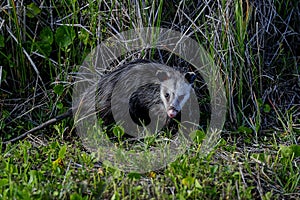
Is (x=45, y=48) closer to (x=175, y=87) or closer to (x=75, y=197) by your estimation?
(x=175, y=87)

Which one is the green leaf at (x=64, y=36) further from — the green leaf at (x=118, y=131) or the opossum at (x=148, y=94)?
the green leaf at (x=118, y=131)

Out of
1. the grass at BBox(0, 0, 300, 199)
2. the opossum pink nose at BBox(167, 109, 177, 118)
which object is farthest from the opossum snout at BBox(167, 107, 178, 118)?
the grass at BBox(0, 0, 300, 199)

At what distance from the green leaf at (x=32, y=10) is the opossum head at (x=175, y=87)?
108 cm

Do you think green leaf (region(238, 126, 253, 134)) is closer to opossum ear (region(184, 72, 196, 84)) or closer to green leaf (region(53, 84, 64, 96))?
opossum ear (region(184, 72, 196, 84))

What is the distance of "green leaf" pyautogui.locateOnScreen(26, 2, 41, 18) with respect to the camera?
14.6ft

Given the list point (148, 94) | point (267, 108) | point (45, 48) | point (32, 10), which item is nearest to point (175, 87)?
point (148, 94)

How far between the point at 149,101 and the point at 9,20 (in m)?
1.24

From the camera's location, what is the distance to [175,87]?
4.19 m

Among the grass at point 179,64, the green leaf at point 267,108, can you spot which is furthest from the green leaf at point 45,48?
the green leaf at point 267,108

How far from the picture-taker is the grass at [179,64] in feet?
11.6

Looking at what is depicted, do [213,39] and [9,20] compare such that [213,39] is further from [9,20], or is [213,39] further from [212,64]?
[9,20]

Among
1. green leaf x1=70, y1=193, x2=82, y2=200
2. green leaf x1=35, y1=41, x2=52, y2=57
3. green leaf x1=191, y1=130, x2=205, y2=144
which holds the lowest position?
green leaf x1=191, y1=130, x2=205, y2=144

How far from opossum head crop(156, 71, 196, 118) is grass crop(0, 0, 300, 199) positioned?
27 cm

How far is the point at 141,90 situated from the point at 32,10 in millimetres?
1056
